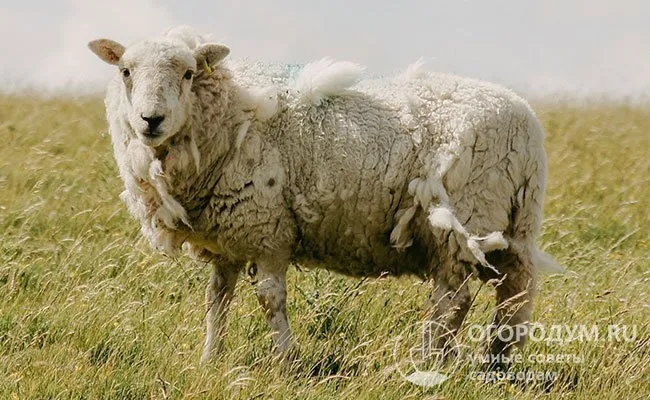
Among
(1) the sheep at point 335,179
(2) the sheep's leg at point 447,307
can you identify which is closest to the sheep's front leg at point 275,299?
(1) the sheep at point 335,179

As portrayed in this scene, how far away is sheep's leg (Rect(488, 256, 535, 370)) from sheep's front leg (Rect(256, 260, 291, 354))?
123cm

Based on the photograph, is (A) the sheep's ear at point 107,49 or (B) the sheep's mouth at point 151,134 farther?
(A) the sheep's ear at point 107,49

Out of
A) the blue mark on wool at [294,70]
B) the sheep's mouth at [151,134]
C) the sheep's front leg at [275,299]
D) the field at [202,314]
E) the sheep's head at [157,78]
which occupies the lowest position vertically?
the field at [202,314]

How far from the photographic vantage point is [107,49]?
6.09 metres

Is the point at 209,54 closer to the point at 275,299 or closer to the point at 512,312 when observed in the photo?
the point at 275,299

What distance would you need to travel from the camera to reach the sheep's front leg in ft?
19.9

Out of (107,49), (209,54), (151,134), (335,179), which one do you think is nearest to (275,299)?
(335,179)

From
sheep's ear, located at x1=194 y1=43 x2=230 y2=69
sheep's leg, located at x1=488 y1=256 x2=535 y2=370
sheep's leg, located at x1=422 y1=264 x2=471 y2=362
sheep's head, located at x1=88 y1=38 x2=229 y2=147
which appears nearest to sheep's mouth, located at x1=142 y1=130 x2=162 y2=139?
sheep's head, located at x1=88 y1=38 x2=229 y2=147

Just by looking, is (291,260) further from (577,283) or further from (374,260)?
(577,283)

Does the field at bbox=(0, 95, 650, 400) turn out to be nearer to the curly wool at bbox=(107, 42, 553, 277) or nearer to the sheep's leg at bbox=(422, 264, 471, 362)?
the sheep's leg at bbox=(422, 264, 471, 362)

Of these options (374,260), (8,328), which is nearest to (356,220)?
(374,260)

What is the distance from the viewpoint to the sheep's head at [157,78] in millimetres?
5656

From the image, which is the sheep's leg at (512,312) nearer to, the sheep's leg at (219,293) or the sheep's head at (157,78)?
Result: the sheep's leg at (219,293)

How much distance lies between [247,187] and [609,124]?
10326mm
